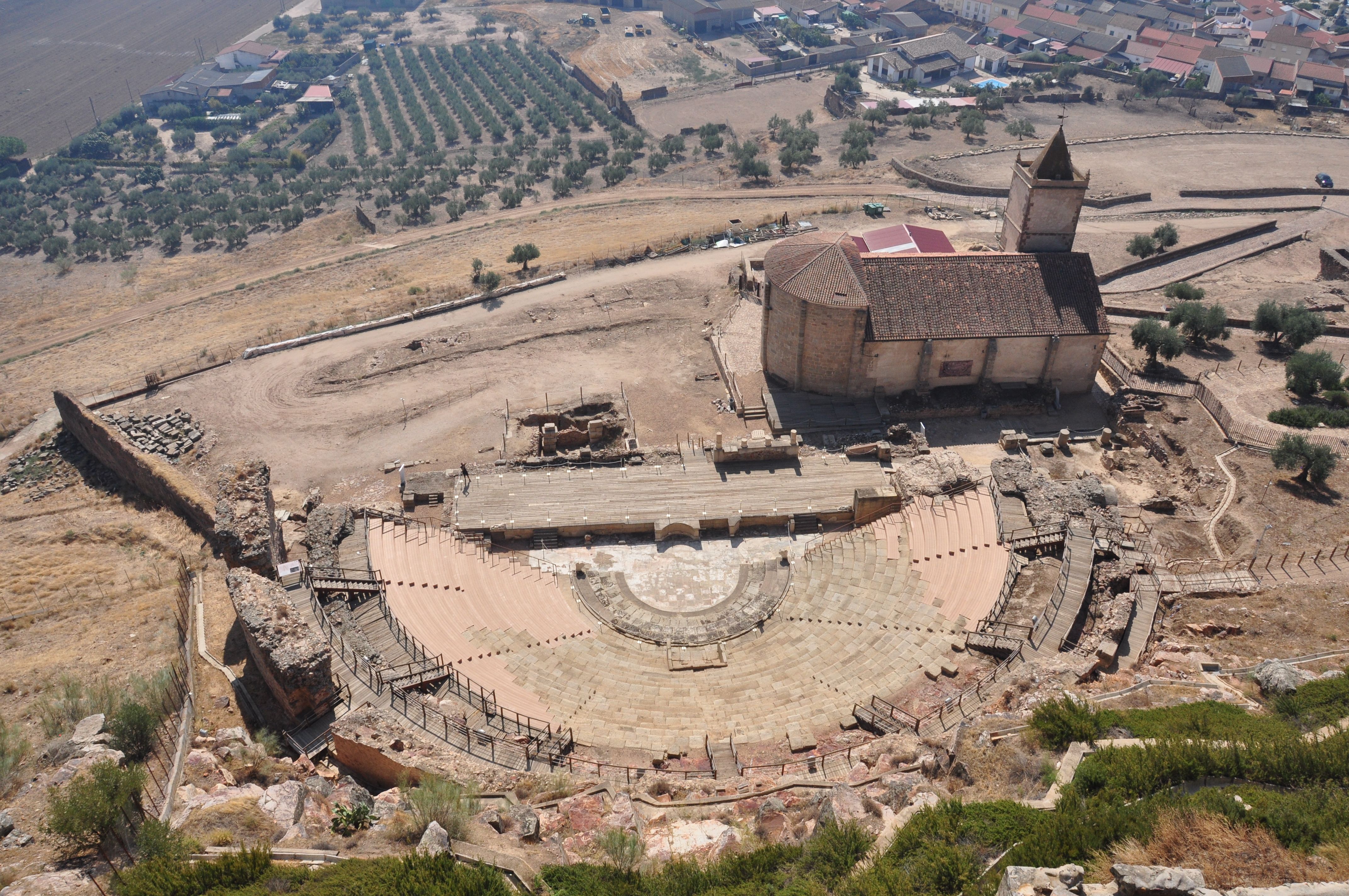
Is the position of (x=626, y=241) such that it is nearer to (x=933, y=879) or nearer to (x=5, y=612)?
(x=5, y=612)

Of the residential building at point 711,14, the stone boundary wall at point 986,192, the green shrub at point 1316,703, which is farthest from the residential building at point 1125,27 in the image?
the green shrub at point 1316,703

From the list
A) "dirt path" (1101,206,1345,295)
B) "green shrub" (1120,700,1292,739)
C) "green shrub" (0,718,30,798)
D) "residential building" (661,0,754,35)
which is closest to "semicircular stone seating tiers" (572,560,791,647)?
"green shrub" (1120,700,1292,739)

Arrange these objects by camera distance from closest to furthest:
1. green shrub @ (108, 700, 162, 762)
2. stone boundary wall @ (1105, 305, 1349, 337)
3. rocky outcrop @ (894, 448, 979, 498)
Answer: green shrub @ (108, 700, 162, 762), rocky outcrop @ (894, 448, 979, 498), stone boundary wall @ (1105, 305, 1349, 337)

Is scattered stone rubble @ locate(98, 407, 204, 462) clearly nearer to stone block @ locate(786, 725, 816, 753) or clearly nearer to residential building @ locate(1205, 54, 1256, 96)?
stone block @ locate(786, 725, 816, 753)

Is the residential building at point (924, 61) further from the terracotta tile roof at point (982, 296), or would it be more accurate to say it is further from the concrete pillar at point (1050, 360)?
the concrete pillar at point (1050, 360)

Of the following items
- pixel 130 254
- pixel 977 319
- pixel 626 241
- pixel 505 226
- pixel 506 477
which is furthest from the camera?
pixel 130 254

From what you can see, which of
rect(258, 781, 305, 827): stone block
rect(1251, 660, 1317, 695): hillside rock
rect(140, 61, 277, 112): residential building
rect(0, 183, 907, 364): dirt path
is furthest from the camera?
rect(140, 61, 277, 112): residential building

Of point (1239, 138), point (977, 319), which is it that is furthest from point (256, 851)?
point (1239, 138)
